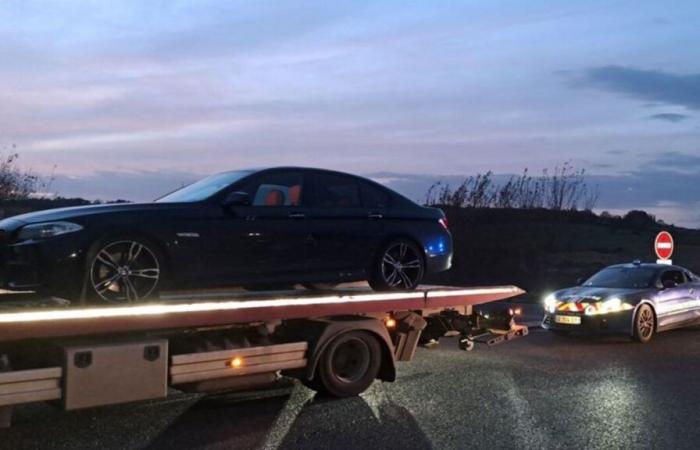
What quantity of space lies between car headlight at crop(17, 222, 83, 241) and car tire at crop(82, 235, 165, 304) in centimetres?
24

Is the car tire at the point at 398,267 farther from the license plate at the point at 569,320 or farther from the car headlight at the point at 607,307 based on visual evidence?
the car headlight at the point at 607,307

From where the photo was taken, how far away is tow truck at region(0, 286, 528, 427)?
5.87m

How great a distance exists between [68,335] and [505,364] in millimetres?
5875

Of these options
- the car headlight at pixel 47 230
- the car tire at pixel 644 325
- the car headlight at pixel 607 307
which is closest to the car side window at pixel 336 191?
the car headlight at pixel 47 230

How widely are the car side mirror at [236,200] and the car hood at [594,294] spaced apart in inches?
278

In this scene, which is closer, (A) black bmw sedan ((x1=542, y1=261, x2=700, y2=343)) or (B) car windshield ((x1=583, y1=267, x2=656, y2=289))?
(A) black bmw sedan ((x1=542, y1=261, x2=700, y2=343))

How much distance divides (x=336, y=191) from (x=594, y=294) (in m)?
6.11

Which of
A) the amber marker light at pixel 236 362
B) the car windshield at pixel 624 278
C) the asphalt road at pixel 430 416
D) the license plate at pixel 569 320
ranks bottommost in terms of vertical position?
the asphalt road at pixel 430 416

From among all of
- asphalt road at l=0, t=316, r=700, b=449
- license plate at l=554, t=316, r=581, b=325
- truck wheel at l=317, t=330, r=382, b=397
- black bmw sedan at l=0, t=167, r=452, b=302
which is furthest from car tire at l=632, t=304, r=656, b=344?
truck wheel at l=317, t=330, r=382, b=397

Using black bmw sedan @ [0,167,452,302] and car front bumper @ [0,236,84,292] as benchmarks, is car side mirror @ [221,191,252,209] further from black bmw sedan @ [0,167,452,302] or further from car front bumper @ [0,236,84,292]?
car front bumper @ [0,236,84,292]

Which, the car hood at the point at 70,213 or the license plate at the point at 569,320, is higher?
the car hood at the point at 70,213

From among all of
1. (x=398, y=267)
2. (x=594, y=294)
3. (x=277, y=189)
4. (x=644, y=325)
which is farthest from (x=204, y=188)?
(x=644, y=325)

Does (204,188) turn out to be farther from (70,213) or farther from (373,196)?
(373,196)

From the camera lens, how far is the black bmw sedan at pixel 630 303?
482 inches
